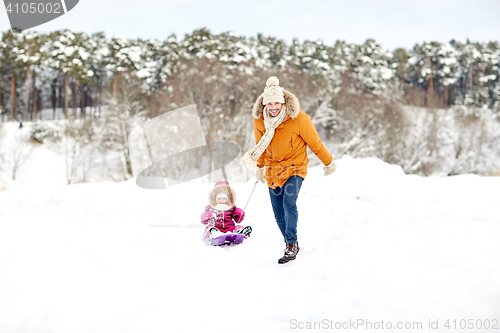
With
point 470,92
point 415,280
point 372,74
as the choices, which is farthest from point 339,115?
point 415,280

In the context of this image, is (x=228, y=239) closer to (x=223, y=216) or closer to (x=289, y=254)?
(x=223, y=216)

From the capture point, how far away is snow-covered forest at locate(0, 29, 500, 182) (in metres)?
21.2

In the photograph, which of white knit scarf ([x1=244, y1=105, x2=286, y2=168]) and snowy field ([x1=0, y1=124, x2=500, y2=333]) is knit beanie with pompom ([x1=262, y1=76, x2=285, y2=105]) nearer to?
white knit scarf ([x1=244, y1=105, x2=286, y2=168])

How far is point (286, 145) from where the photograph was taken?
310cm

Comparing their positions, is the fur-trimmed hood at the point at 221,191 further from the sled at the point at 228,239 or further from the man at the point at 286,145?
the man at the point at 286,145

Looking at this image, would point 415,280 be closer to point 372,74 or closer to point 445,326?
point 445,326

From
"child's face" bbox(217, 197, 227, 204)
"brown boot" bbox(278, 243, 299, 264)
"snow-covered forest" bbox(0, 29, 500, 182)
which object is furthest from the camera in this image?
"snow-covered forest" bbox(0, 29, 500, 182)

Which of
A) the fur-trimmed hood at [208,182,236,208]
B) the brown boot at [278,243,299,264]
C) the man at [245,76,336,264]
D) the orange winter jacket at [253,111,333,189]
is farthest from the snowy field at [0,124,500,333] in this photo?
the orange winter jacket at [253,111,333,189]

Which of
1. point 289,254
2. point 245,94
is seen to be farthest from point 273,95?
point 245,94

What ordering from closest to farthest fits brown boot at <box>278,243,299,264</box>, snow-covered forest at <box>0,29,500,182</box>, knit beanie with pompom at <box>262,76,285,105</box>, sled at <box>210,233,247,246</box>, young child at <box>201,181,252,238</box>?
knit beanie with pompom at <box>262,76,285,105</box>
brown boot at <box>278,243,299,264</box>
sled at <box>210,233,247,246</box>
young child at <box>201,181,252,238</box>
snow-covered forest at <box>0,29,500,182</box>

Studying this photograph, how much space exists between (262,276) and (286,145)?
121cm

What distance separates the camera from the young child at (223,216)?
418cm

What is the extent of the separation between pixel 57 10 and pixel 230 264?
15.2 feet

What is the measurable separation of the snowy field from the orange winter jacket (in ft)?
2.79
